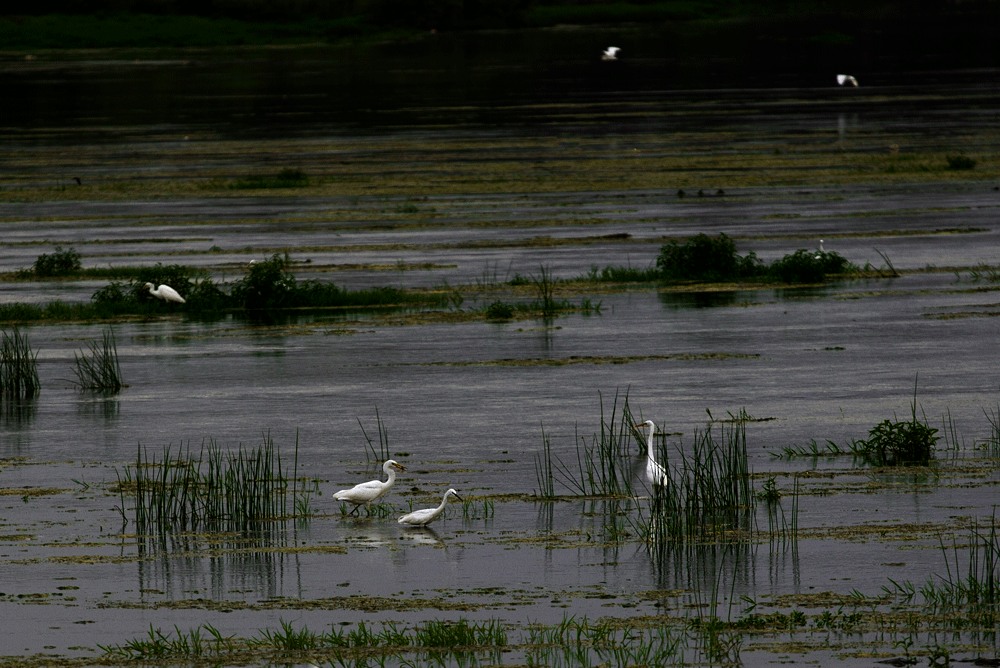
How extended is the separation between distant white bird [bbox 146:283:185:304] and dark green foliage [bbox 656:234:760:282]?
887 centimetres

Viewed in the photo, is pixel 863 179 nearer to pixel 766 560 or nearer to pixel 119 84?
pixel 766 560

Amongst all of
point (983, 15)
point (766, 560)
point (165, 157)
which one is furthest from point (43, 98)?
point (983, 15)

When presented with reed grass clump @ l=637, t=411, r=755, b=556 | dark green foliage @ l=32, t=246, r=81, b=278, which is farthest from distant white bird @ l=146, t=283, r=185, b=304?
reed grass clump @ l=637, t=411, r=755, b=556

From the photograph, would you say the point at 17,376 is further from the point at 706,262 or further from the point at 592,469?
the point at 706,262

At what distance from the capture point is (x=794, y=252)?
36.1 m

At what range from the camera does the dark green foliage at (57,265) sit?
35875 mm

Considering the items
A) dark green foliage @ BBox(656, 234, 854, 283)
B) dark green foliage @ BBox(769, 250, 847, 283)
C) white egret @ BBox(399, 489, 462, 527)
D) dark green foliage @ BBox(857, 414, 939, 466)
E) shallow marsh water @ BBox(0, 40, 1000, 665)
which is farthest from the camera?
dark green foliage @ BBox(656, 234, 854, 283)

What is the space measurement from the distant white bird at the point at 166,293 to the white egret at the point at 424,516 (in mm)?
14754

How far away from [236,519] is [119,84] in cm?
8071

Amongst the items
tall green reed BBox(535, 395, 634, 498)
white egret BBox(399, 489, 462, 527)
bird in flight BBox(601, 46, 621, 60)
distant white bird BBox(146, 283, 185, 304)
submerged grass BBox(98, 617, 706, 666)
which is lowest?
submerged grass BBox(98, 617, 706, 666)

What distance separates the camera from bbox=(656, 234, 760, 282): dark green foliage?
3341cm

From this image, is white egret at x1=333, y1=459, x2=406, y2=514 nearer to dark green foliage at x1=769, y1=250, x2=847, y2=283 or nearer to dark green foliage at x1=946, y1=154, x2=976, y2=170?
dark green foliage at x1=769, y1=250, x2=847, y2=283

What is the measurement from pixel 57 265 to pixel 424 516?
20.8 meters

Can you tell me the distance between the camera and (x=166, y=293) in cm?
3106
